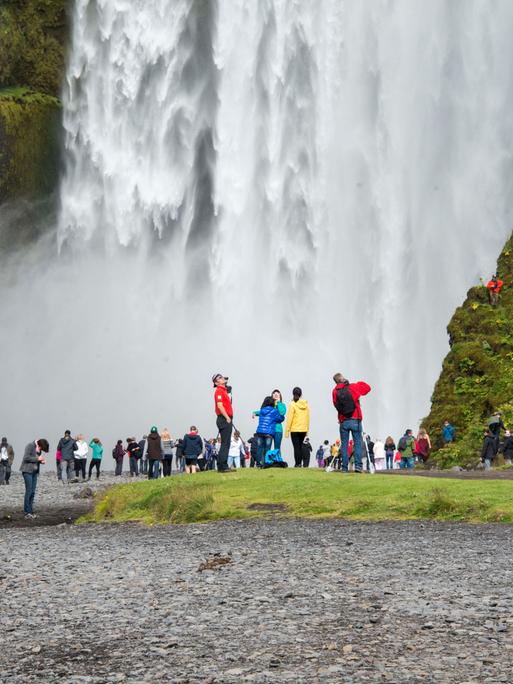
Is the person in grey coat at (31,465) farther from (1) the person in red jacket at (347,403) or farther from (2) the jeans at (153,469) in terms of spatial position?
(2) the jeans at (153,469)

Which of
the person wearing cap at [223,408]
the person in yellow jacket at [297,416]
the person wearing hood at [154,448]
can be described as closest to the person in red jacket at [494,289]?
the person wearing hood at [154,448]

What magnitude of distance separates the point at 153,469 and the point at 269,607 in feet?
88.9

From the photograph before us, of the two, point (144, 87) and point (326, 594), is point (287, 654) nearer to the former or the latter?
point (326, 594)

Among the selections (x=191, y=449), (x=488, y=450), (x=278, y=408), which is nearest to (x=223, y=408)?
(x=278, y=408)

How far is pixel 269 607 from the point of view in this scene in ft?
29.0

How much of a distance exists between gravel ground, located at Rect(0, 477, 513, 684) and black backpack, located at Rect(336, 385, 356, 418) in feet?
14.8

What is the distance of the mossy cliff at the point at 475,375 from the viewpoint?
92.2ft

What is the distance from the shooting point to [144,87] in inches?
2338

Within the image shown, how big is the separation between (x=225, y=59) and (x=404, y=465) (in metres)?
34.1

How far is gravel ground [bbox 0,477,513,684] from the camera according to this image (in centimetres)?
687

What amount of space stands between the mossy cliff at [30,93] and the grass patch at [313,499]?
151 ft

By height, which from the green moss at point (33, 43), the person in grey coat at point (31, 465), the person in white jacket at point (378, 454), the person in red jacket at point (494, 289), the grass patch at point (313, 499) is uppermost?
the green moss at point (33, 43)

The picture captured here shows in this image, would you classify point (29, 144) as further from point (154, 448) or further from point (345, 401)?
point (345, 401)

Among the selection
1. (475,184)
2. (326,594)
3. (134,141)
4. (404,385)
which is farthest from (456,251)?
(326,594)
